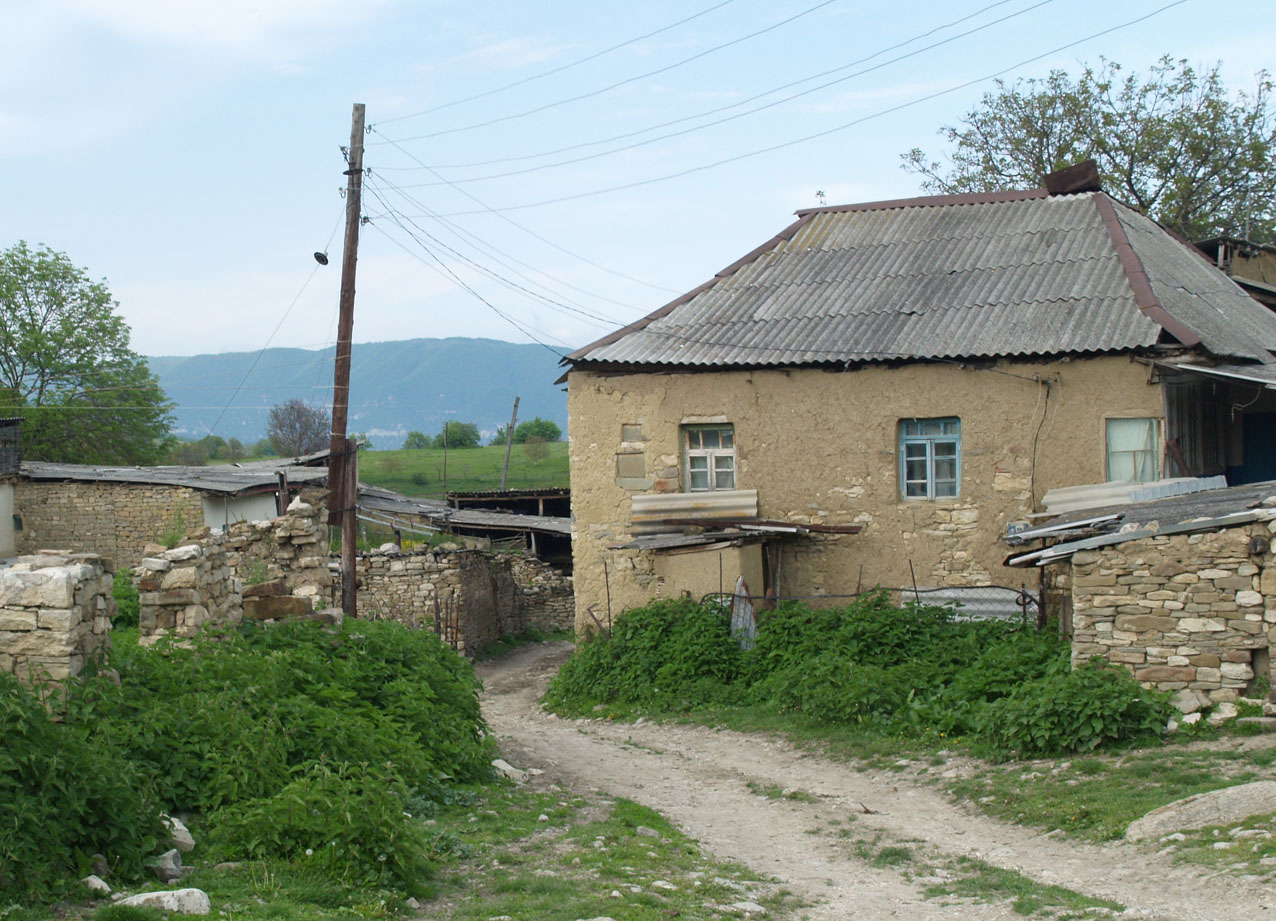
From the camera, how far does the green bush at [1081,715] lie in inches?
386

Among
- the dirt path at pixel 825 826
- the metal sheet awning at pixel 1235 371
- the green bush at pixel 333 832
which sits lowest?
the dirt path at pixel 825 826

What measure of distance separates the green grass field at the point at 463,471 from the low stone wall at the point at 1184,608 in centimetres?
4137

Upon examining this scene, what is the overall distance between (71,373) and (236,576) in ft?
112

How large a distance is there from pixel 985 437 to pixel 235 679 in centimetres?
979

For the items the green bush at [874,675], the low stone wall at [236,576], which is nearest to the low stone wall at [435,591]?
the green bush at [874,675]

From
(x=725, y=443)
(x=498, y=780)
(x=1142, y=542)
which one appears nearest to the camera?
(x=498, y=780)

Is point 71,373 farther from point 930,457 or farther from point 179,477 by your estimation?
point 930,457

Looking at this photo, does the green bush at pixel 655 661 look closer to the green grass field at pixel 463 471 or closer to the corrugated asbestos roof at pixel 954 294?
the corrugated asbestos roof at pixel 954 294

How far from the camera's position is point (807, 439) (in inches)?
603

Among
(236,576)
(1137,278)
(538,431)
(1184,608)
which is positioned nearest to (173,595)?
(236,576)

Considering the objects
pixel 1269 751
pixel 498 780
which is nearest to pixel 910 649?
pixel 1269 751

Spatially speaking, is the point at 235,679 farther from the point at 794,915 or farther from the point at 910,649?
the point at 910,649

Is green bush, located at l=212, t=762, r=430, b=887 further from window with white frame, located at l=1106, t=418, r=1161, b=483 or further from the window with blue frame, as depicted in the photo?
window with white frame, located at l=1106, t=418, r=1161, b=483

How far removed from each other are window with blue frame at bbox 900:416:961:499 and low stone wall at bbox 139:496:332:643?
746cm
